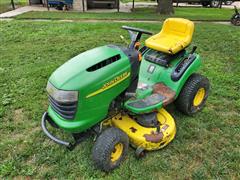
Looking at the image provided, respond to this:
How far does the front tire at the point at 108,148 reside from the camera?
7.62ft

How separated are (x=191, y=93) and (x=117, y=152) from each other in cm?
121

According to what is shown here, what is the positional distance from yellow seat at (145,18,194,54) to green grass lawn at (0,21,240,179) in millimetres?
883

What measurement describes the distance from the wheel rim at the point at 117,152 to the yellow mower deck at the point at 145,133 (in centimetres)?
18

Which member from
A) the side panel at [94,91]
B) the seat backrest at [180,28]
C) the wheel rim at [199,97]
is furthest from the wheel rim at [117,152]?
the seat backrest at [180,28]

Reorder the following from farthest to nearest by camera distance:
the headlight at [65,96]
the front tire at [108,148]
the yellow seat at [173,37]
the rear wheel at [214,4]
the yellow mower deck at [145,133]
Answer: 1. the rear wheel at [214,4]
2. the yellow seat at [173,37]
3. the yellow mower deck at [145,133]
4. the front tire at [108,148]
5. the headlight at [65,96]

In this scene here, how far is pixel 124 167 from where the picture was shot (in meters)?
2.54

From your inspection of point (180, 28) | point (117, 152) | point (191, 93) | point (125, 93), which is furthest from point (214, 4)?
point (117, 152)

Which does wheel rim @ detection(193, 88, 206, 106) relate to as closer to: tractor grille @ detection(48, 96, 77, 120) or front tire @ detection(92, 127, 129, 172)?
front tire @ detection(92, 127, 129, 172)

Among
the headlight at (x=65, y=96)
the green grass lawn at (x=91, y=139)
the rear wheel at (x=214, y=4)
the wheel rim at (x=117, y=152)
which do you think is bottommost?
the rear wheel at (x=214, y=4)

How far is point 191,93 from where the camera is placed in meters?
3.13

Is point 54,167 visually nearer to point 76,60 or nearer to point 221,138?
point 76,60

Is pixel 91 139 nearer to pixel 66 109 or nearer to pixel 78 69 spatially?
pixel 66 109

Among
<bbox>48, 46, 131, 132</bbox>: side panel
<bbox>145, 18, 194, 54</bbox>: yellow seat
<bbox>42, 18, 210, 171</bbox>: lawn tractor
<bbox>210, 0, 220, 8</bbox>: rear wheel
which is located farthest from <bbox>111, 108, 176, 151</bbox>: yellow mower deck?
<bbox>210, 0, 220, 8</bbox>: rear wheel

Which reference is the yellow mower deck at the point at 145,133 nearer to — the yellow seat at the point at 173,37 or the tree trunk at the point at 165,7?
the yellow seat at the point at 173,37
